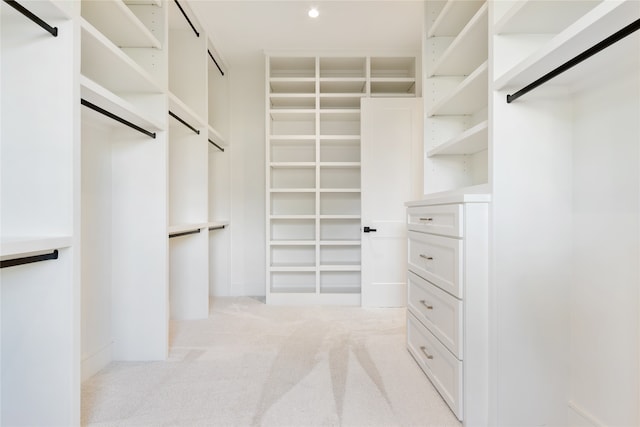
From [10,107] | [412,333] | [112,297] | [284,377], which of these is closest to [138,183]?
[112,297]

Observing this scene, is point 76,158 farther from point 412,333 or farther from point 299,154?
point 299,154

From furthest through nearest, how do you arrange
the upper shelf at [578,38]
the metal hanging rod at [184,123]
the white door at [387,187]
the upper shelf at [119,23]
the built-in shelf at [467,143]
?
the white door at [387,187], the metal hanging rod at [184,123], the upper shelf at [119,23], the built-in shelf at [467,143], the upper shelf at [578,38]

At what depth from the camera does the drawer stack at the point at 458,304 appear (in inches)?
54.2

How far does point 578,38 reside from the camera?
1.02 metres

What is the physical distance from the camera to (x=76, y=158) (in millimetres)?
1228

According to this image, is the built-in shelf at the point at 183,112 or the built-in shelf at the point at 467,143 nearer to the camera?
the built-in shelf at the point at 467,143

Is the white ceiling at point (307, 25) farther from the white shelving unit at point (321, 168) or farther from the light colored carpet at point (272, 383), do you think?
the light colored carpet at point (272, 383)

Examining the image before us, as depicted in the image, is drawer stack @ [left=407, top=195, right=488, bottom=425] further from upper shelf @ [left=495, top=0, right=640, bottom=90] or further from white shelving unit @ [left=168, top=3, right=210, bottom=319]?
white shelving unit @ [left=168, top=3, right=210, bottom=319]

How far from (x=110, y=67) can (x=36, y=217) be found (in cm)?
99

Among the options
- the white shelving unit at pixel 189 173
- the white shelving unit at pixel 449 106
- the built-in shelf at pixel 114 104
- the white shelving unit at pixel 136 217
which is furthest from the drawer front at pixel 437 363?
the built-in shelf at pixel 114 104

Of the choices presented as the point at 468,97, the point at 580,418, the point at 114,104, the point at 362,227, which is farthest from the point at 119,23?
the point at 580,418

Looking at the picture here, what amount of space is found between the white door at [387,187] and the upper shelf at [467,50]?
106 centimetres

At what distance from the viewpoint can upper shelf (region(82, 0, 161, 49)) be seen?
1.69 meters

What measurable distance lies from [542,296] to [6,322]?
2.04 meters
